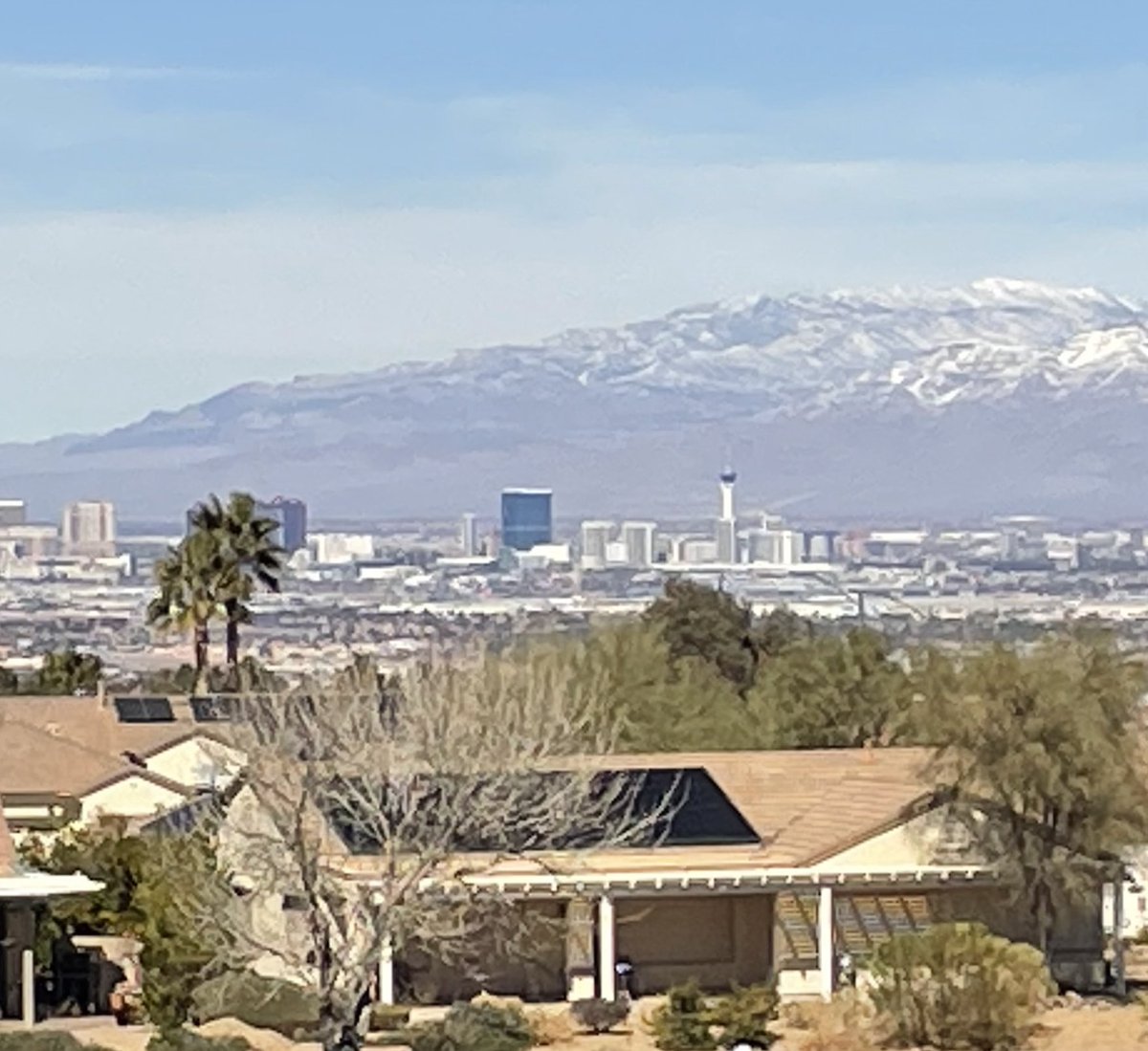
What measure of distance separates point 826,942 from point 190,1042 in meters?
12.8

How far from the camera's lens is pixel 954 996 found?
36.0 meters

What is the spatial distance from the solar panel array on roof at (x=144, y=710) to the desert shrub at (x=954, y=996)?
3771 cm

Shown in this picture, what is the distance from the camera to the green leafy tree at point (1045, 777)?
43500 mm

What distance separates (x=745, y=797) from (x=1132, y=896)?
24.7 feet

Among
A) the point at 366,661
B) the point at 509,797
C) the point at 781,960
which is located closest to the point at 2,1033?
the point at 509,797

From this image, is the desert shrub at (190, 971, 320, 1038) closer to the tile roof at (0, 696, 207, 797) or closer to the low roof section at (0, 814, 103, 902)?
the low roof section at (0, 814, 103, 902)

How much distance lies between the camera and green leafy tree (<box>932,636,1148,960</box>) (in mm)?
43500

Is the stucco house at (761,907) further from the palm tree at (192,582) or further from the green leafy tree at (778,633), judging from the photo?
the green leafy tree at (778,633)

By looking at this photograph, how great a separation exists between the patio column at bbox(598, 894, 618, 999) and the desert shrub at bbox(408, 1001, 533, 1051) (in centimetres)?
563

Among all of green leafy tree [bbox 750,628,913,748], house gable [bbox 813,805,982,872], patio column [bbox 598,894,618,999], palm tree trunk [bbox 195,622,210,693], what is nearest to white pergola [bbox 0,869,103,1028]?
patio column [bbox 598,894,618,999]

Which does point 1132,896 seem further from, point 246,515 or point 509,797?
point 246,515

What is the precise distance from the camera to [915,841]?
4438 cm

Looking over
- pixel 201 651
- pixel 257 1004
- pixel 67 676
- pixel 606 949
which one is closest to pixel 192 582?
pixel 201 651

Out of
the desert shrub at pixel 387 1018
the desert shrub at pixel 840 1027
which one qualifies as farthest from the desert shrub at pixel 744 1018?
the desert shrub at pixel 387 1018
